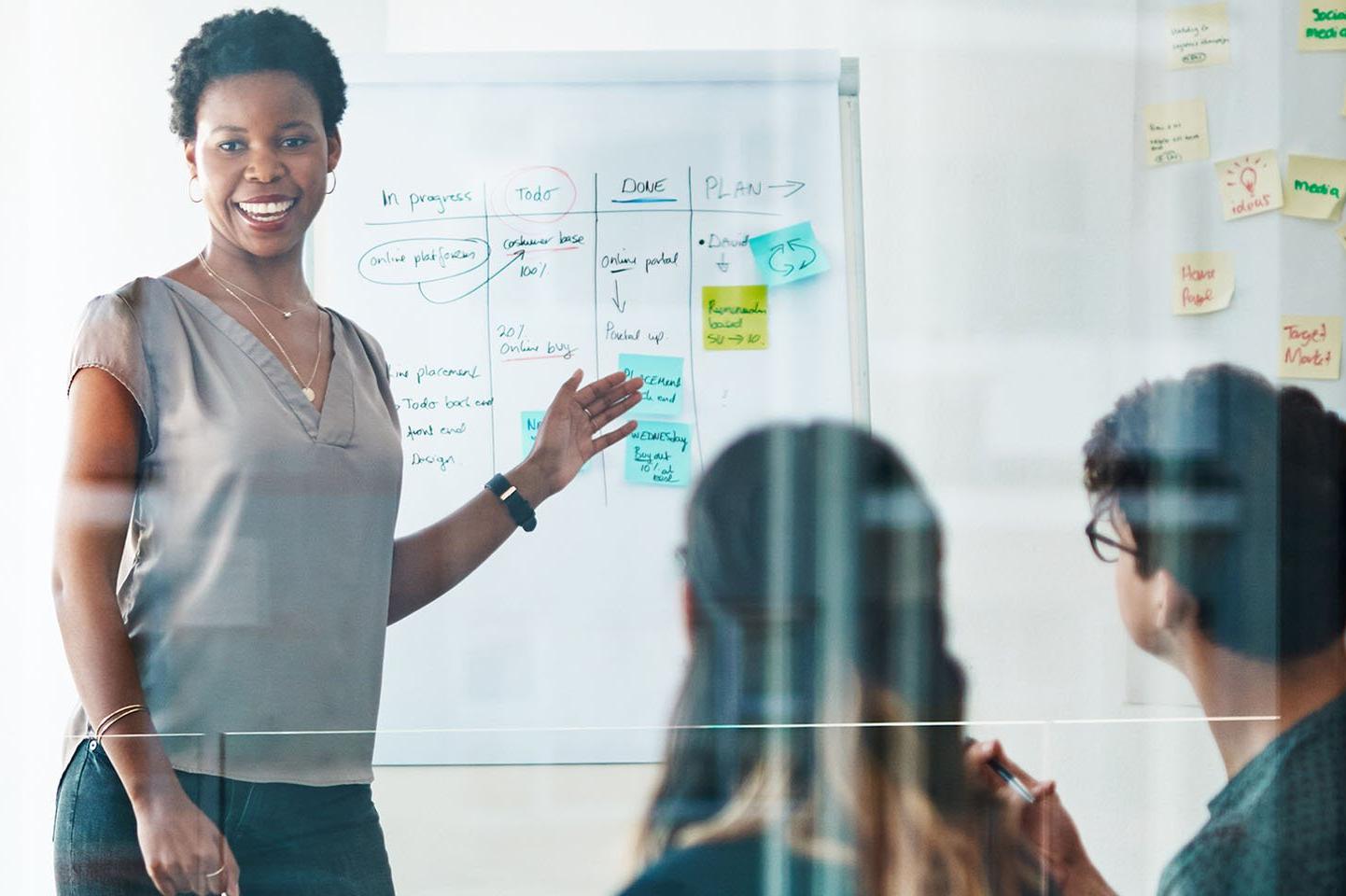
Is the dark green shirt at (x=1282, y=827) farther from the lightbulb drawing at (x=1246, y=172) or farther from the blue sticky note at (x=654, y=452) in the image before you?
the blue sticky note at (x=654, y=452)

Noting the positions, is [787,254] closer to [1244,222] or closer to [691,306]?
[691,306]

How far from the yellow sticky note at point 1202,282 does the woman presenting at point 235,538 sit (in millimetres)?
964

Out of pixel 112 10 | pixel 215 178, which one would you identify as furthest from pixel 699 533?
pixel 112 10

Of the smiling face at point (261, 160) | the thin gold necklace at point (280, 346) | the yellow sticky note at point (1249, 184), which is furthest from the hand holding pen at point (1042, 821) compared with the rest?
the smiling face at point (261, 160)

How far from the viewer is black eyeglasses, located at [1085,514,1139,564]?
4.98ft

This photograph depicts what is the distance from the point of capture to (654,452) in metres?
1.44

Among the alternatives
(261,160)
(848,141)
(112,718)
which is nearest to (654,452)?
(848,141)

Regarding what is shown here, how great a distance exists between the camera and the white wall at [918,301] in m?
1.39

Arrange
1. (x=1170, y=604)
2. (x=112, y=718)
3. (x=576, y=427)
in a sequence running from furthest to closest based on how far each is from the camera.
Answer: (x=1170, y=604), (x=576, y=427), (x=112, y=718)

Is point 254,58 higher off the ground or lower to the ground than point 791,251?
higher

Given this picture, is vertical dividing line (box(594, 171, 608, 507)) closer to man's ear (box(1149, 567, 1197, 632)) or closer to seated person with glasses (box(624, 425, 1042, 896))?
seated person with glasses (box(624, 425, 1042, 896))

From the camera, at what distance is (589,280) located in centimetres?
143

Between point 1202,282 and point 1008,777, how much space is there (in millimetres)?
651

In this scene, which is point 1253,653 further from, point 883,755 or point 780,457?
point 780,457
